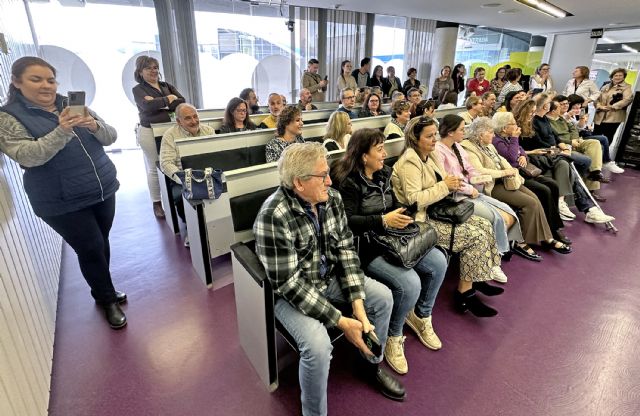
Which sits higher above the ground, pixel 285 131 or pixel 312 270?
pixel 285 131

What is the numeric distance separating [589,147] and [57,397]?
5.30 m

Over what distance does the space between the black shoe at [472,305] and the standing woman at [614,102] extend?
17.2ft

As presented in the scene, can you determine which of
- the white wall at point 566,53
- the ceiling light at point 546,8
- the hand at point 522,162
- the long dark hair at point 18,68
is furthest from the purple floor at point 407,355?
the white wall at point 566,53

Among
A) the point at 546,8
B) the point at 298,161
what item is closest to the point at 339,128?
the point at 298,161

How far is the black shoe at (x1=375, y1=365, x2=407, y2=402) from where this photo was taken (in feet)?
5.18

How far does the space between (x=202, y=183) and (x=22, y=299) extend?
1.04m

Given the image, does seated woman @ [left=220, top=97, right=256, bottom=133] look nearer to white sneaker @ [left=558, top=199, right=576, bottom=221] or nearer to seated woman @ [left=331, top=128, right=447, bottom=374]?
seated woman @ [left=331, top=128, right=447, bottom=374]

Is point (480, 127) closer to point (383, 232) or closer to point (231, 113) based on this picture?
point (383, 232)

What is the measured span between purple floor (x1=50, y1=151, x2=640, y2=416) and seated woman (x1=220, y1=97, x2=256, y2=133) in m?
1.38

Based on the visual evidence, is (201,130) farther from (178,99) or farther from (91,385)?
(91,385)

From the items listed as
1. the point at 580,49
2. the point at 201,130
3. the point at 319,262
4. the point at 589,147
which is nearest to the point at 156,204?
the point at 201,130

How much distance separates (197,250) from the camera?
7.82 feet

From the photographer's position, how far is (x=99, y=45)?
5.07 metres

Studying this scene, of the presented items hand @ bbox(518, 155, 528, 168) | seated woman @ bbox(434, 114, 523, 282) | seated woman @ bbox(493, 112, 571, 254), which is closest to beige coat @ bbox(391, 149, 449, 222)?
seated woman @ bbox(434, 114, 523, 282)
